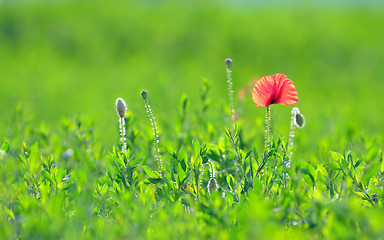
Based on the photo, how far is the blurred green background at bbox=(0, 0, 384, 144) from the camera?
5.68m

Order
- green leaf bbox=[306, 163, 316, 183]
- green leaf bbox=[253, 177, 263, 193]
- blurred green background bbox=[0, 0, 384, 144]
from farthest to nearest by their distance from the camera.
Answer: blurred green background bbox=[0, 0, 384, 144], green leaf bbox=[306, 163, 316, 183], green leaf bbox=[253, 177, 263, 193]

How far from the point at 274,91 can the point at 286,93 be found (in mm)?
62

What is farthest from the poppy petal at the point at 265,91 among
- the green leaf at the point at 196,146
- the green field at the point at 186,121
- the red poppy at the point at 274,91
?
the green leaf at the point at 196,146

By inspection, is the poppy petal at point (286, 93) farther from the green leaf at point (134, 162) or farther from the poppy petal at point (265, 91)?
the green leaf at point (134, 162)

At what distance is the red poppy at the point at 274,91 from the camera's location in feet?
6.13

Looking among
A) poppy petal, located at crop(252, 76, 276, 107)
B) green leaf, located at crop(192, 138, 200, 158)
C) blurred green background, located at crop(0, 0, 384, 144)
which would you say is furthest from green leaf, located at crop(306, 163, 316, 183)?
blurred green background, located at crop(0, 0, 384, 144)

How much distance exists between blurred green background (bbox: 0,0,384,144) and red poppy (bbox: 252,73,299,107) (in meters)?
2.85

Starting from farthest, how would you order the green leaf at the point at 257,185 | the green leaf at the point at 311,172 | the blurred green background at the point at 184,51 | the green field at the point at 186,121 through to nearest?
the blurred green background at the point at 184,51 < the green leaf at the point at 311,172 < the green leaf at the point at 257,185 < the green field at the point at 186,121

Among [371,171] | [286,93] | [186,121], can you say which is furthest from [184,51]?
[371,171]

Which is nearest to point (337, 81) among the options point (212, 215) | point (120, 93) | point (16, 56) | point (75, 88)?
point (120, 93)

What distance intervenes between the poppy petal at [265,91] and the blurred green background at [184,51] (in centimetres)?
287

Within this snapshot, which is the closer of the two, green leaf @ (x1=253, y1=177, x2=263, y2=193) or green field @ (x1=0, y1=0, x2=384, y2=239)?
green field @ (x1=0, y1=0, x2=384, y2=239)

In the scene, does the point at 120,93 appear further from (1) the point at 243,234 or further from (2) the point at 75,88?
(1) the point at 243,234

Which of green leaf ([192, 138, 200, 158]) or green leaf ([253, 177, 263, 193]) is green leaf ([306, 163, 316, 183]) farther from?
green leaf ([192, 138, 200, 158])
